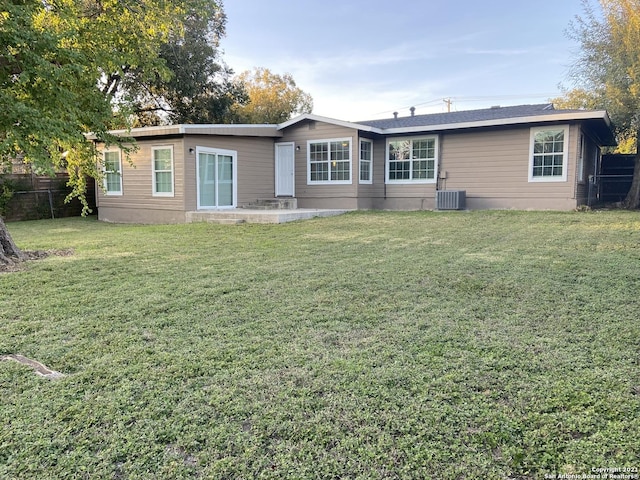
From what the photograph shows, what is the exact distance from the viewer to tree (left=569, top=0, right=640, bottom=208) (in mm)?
11734

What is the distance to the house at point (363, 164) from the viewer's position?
11.1m

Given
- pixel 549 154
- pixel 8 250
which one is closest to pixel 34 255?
pixel 8 250

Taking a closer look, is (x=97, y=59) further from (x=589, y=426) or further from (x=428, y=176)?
(x=428, y=176)

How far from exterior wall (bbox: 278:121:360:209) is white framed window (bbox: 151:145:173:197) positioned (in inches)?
139

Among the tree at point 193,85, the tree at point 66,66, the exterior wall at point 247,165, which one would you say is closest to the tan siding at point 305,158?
the exterior wall at point 247,165

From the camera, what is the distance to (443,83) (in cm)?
3014

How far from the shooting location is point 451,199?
11867 mm

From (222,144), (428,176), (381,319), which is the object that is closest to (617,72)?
(428,176)

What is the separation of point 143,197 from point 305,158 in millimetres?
4809

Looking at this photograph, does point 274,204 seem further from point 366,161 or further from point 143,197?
point 143,197

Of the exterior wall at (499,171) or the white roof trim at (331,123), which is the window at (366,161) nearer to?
the white roof trim at (331,123)

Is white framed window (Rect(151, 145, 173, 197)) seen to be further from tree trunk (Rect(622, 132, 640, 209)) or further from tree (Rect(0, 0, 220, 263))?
tree trunk (Rect(622, 132, 640, 209))

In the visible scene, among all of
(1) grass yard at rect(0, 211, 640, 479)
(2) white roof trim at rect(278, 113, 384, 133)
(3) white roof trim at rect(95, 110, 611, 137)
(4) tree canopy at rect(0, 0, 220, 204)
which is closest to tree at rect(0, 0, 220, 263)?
(4) tree canopy at rect(0, 0, 220, 204)

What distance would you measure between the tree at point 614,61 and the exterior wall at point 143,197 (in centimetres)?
1232
